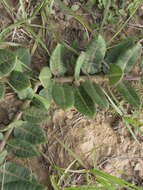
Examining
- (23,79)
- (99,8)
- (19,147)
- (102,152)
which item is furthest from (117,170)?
(99,8)

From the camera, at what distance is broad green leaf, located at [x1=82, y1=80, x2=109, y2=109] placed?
4.28ft

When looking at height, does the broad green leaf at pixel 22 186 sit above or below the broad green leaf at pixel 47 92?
below

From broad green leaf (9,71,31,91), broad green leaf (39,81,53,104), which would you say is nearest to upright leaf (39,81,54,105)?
broad green leaf (39,81,53,104)

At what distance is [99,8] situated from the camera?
159cm

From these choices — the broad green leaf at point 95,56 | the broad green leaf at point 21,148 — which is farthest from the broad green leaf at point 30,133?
the broad green leaf at point 95,56

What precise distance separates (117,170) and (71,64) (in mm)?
564

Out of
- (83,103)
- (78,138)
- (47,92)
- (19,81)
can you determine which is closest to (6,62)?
(19,81)

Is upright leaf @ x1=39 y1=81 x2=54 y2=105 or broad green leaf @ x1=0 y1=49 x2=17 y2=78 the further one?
upright leaf @ x1=39 y1=81 x2=54 y2=105

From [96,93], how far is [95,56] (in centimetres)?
18

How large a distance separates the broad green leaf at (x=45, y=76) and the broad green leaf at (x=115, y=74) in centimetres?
28

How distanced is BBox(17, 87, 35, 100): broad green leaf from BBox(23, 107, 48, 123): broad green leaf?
59mm

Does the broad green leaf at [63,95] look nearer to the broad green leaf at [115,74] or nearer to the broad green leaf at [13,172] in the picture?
the broad green leaf at [115,74]

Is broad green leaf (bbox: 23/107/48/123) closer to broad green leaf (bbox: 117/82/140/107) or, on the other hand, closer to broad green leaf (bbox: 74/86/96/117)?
broad green leaf (bbox: 74/86/96/117)

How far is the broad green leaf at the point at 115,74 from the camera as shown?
1.32m
